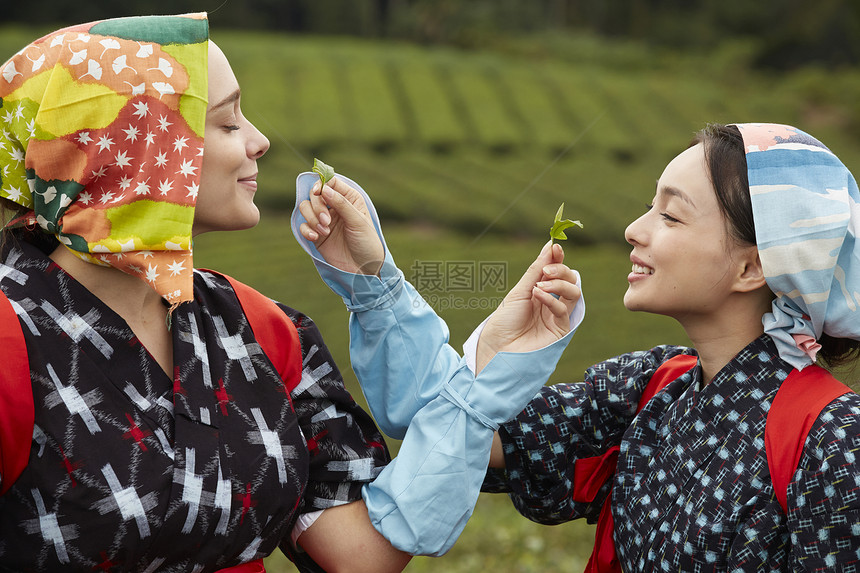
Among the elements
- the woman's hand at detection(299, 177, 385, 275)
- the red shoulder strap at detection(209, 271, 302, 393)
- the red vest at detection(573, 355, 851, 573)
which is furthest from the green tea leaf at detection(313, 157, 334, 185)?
the red vest at detection(573, 355, 851, 573)

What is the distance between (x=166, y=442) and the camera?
153cm

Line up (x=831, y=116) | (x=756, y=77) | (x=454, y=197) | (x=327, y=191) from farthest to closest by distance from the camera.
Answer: (x=756, y=77)
(x=831, y=116)
(x=454, y=197)
(x=327, y=191)

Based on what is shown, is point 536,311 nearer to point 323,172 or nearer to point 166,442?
point 323,172

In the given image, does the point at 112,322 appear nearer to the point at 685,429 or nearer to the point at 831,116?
the point at 685,429

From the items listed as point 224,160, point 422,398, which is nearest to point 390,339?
point 422,398

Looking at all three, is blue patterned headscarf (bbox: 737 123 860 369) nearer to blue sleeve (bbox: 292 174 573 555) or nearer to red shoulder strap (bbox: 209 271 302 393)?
blue sleeve (bbox: 292 174 573 555)

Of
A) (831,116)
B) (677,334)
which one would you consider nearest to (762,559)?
(677,334)

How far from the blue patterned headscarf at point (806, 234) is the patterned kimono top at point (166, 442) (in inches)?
32.2

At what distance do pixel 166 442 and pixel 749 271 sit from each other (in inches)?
42.8

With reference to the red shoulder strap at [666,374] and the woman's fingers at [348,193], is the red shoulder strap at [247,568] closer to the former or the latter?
the woman's fingers at [348,193]

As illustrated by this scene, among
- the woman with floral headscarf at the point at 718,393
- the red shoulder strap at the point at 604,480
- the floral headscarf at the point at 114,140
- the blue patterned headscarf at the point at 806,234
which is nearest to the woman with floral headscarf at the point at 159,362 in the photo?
the floral headscarf at the point at 114,140

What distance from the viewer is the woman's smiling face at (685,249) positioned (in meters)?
1.71

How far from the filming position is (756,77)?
11.8m

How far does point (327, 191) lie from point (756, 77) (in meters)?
11.3
